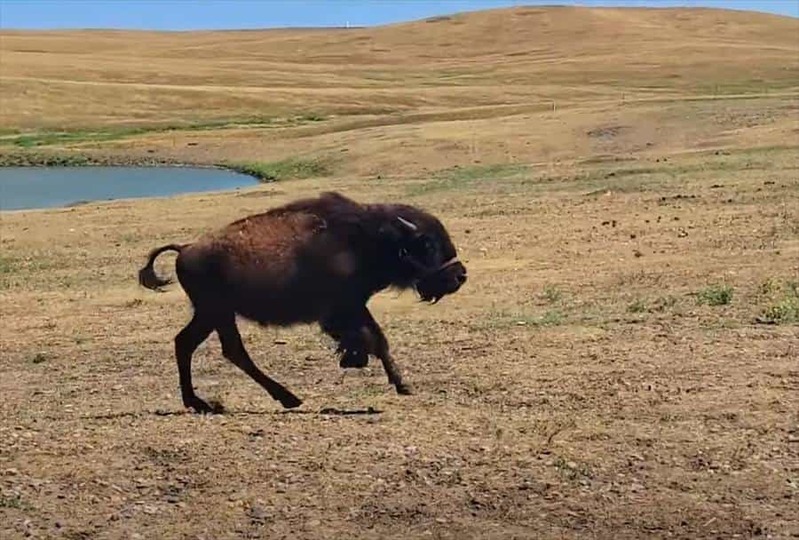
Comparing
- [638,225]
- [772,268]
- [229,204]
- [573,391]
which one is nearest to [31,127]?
[229,204]

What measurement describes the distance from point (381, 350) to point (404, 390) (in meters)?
0.30

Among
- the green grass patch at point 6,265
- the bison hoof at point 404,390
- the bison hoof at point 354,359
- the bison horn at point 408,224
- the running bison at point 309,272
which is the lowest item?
the green grass patch at point 6,265

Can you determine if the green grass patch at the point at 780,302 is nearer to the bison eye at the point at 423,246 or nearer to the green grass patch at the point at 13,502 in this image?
the bison eye at the point at 423,246

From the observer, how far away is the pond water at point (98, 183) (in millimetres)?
36500

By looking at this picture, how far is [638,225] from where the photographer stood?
759 inches

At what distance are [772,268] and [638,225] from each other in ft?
17.5

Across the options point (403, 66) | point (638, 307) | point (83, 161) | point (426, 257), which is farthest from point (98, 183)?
point (403, 66)

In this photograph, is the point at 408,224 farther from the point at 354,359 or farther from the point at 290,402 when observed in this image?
the point at 290,402

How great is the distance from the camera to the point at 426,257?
9109 millimetres

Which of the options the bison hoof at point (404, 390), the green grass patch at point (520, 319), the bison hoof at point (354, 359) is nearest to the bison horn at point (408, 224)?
the bison hoof at point (354, 359)

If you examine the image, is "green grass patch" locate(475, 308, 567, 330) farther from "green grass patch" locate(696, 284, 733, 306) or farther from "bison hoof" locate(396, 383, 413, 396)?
"bison hoof" locate(396, 383, 413, 396)

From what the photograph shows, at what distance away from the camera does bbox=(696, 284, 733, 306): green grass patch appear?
11969 mm

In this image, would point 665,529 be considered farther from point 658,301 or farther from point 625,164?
point 625,164

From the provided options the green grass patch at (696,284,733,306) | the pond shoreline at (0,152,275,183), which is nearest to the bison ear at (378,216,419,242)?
the green grass patch at (696,284,733,306)
